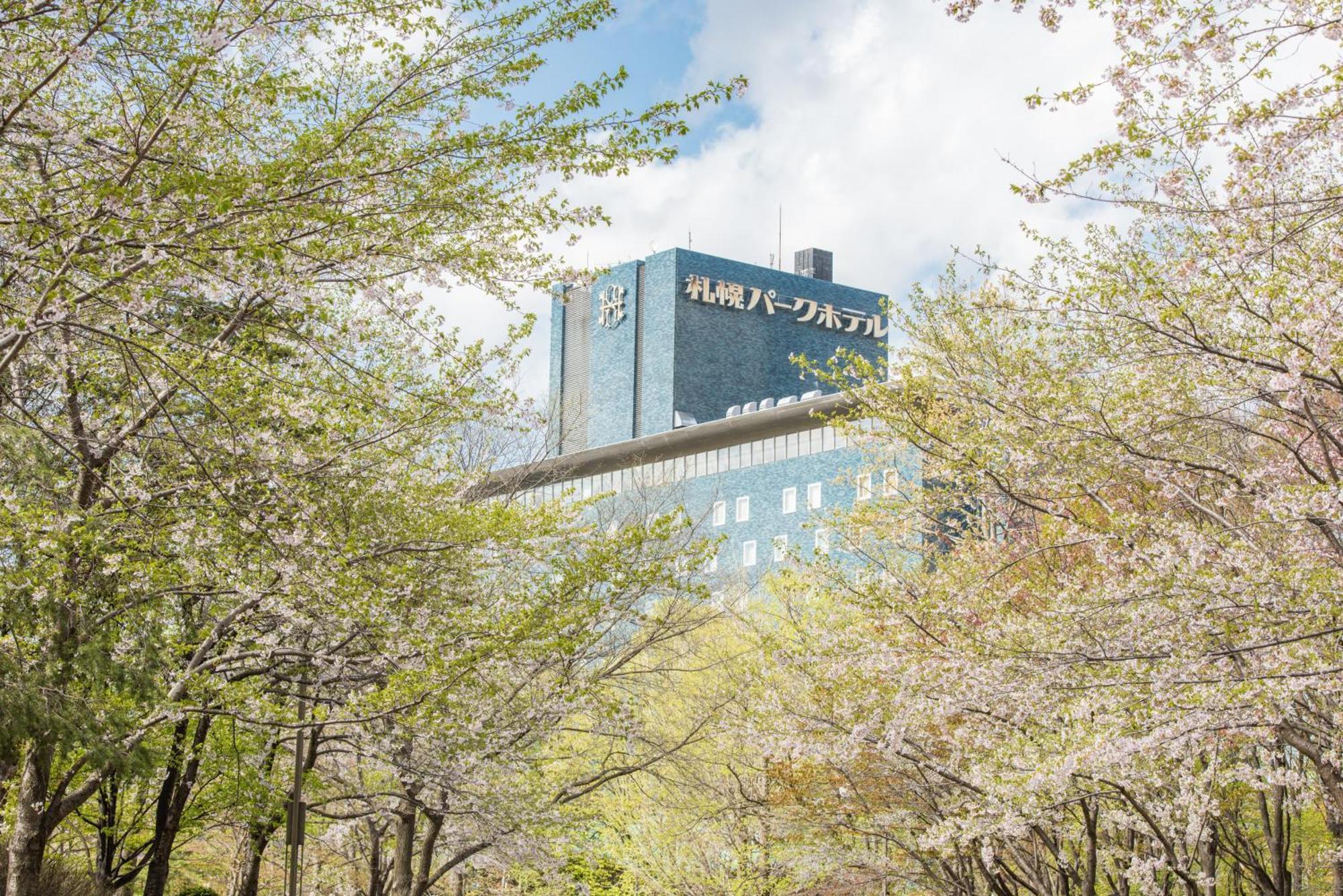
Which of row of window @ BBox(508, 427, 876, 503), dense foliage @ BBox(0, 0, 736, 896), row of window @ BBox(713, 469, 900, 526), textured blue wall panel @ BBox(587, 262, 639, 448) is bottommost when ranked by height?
dense foliage @ BBox(0, 0, 736, 896)

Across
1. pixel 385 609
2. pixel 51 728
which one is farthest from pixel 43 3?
pixel 385 609

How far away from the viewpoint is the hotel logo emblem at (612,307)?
8306 cm

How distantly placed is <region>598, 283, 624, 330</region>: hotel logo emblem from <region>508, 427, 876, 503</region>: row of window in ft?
42.0

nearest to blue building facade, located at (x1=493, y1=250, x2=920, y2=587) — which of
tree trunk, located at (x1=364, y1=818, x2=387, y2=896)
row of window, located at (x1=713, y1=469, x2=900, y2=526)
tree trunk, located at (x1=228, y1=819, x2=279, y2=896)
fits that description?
row of window, located at (x1=713, y1=469, x2=900, y2=526)

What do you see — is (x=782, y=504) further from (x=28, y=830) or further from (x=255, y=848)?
(x=28, y=830)

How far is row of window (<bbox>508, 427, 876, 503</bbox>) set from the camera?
214ft

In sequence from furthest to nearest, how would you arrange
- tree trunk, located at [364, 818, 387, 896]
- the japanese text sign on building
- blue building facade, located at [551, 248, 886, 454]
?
the japanese text sign on building, blue building facade, located at [551, 248, 886, 454], tree trunk, located at [364, 818, 387, 896]

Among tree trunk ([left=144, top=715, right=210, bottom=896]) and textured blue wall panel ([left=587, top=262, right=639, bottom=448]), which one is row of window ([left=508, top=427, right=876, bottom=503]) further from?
tree trunk ([left=144, top=715, right=210, bottom=896])

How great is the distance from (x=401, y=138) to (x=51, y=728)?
18.5 ft

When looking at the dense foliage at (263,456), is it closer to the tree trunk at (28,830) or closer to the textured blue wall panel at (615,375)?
the tree trunk at (28,830)

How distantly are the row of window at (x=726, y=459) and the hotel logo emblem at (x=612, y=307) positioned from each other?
12788 millimetres

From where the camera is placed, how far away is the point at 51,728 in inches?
411

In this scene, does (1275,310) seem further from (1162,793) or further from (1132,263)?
(1162,793)

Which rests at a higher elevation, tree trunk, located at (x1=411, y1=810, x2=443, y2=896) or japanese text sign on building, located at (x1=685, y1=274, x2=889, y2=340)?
japanese text sign on building, located at (x1=685, y1=274, x2=889, y2=340)
